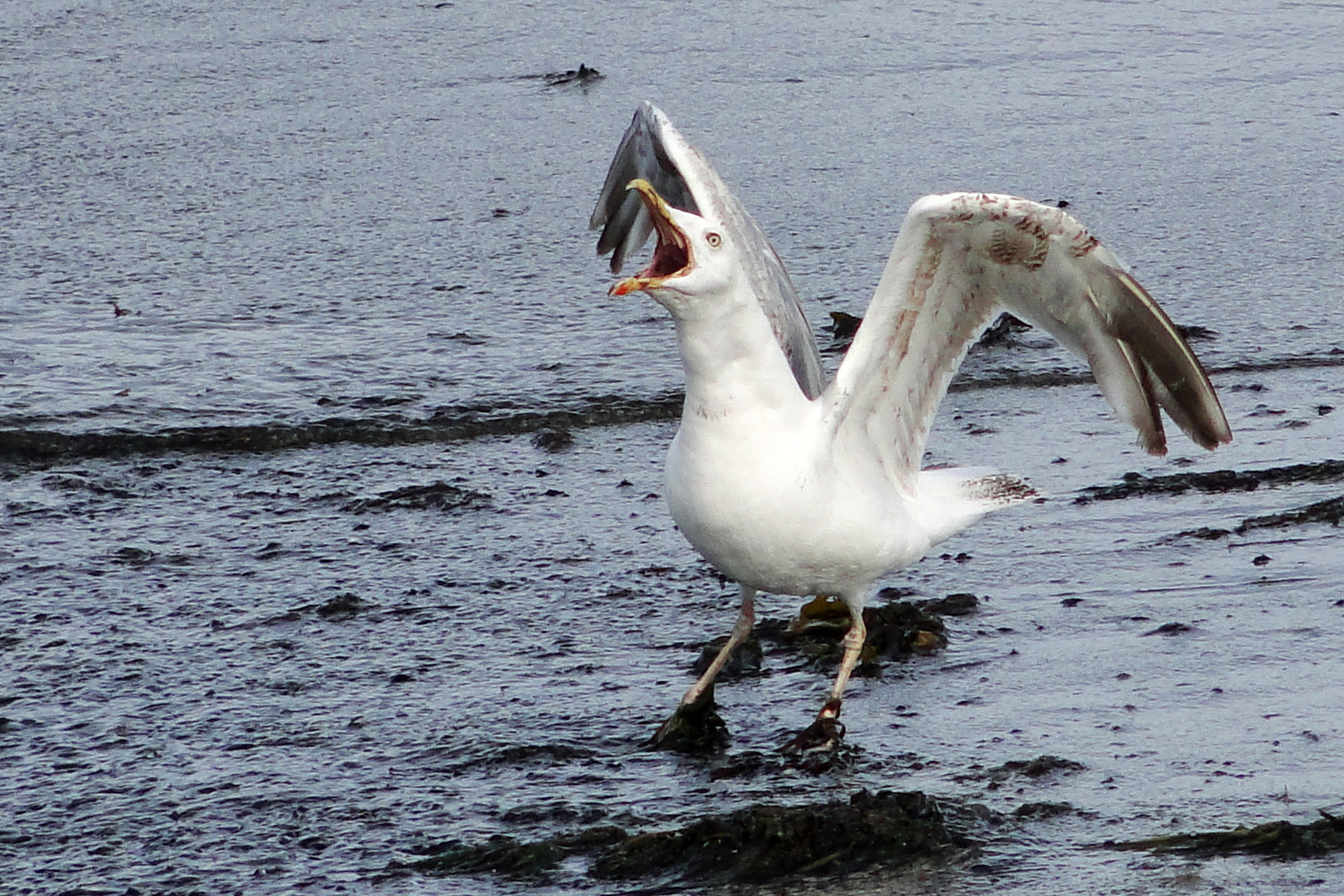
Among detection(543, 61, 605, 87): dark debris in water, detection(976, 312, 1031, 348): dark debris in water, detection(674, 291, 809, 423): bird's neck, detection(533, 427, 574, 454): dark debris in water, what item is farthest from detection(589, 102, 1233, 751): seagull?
detection(543, 61, 605, 87): dark debris in water

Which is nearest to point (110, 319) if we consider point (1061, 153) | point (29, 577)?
point (29, 577)

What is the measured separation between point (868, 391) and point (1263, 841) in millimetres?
1570

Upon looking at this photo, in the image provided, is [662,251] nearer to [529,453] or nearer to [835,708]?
[835,708]

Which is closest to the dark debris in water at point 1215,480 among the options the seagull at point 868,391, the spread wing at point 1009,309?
the seagull at point 868,391

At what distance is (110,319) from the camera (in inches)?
256

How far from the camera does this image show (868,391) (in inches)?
180

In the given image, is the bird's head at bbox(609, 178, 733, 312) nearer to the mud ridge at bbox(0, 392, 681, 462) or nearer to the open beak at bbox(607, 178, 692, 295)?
the open beak at bbox(607, 178, 692, 295)

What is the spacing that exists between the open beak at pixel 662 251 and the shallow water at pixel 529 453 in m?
0.89

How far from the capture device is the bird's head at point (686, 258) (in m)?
3.99

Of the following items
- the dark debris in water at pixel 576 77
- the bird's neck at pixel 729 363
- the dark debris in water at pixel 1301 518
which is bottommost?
the dark debris in water at pixel 1301 518

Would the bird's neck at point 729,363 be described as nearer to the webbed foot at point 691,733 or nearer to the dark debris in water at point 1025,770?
the webbed foot at point 691,733

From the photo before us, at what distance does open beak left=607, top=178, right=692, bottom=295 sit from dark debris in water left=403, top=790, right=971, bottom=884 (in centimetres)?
110

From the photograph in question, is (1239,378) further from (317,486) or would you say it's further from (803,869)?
(803,869)

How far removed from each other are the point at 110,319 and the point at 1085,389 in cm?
326
